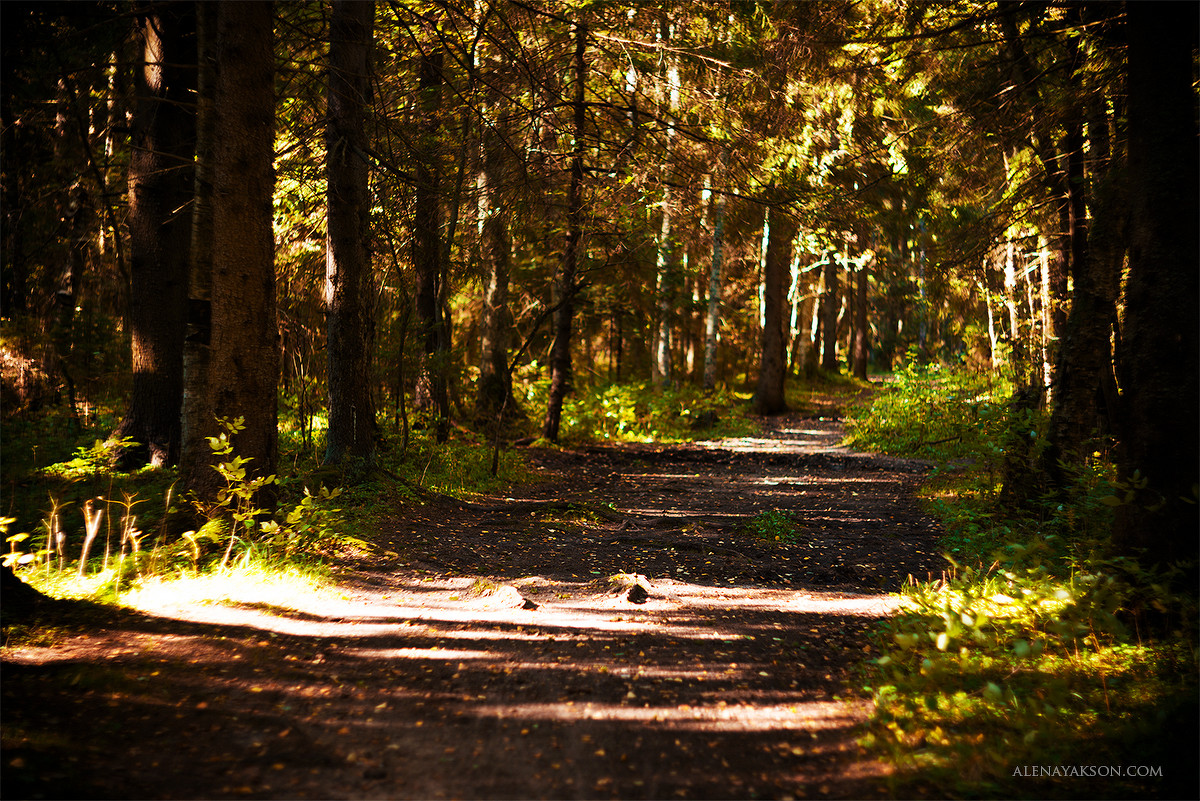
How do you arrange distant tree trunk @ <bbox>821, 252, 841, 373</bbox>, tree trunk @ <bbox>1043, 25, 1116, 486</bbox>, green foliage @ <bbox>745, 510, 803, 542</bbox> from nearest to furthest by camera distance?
tree trunk @ <bbox>1043, 25, 1116, 486</bbox>, green foliage @ <bbox>745, 510, 803, 542</bbox>, distant tree trunk @ <bbox>821, 252, 841, 373</bbox>

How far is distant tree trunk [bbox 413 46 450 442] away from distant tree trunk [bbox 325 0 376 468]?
81cm

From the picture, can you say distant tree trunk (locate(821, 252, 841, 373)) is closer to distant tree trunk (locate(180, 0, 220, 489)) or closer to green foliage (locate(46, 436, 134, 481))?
green foliage (locate(46, 436, 134, 481))

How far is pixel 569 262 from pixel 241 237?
24.7 ft

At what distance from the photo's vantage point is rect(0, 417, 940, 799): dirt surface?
107 inches

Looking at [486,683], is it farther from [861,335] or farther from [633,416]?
[861,335]

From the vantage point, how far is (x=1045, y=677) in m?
3.52

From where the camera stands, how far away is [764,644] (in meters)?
4.35

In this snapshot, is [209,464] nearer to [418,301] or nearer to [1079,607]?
[1079,607]

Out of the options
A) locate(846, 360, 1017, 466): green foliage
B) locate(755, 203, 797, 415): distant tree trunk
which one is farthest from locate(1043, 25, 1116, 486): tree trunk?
locate(755, 203, 797, 415): distant tree trunk

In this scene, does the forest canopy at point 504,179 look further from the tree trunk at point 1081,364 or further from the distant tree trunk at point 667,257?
the distant tree trunk at point 667,257

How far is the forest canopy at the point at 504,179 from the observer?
217 inches

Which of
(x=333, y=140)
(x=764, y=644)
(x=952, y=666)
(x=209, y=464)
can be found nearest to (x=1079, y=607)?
(x=952, y=666)

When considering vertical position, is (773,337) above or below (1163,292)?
above

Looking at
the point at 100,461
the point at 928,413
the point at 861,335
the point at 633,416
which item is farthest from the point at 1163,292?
the point at 861,335
